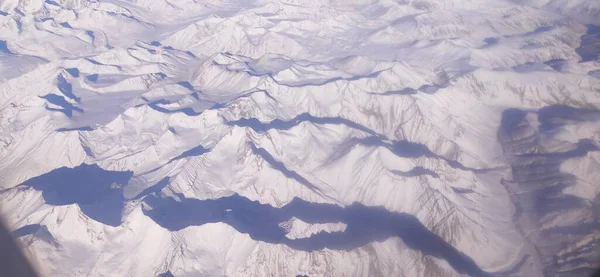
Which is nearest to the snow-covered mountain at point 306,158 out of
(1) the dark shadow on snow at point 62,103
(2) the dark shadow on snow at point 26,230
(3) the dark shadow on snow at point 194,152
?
(2) the dark shadow on snow at point 26,230

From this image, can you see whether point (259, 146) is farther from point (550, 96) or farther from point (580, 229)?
point (550, 96)

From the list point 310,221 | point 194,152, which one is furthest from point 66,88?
point 310,221

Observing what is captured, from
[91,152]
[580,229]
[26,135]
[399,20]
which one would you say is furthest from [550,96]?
[26,135]

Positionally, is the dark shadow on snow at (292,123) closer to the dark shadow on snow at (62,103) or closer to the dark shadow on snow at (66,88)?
the dark shadow on snow at (62,103)

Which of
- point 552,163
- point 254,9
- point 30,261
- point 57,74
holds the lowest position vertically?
point 254,9

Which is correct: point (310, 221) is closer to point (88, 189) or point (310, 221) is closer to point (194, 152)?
point (194, 152)

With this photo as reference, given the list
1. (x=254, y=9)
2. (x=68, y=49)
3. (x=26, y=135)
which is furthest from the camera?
(x=254, y=9)
